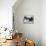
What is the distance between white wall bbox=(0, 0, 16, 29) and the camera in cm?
407

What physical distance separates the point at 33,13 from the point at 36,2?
532 millimetres

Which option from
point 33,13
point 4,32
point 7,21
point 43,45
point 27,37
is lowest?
point 43,45

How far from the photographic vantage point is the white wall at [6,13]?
407 centimetres

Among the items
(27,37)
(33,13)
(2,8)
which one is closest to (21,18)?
(33,13)

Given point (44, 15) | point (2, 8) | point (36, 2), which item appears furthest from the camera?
point (36, 2)

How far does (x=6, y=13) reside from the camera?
4.11 m

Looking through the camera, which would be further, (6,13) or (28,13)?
(28,13)

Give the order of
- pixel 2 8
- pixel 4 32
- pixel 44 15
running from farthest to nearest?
pixel 44 15 → pixel 2 8 → pixel 4 32

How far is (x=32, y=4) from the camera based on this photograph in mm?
5184

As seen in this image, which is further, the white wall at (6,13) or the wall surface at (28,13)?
the wall surface at (28,13)

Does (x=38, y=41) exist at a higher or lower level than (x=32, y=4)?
lower

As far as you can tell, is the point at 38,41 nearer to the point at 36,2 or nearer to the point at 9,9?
the point at 36,2

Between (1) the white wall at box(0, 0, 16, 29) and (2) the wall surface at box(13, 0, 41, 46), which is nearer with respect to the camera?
(1) the white wall at box(0, 0, 16, 29)

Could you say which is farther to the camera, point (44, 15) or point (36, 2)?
point (36, 2)
